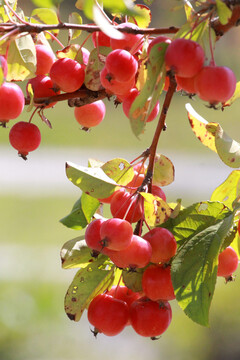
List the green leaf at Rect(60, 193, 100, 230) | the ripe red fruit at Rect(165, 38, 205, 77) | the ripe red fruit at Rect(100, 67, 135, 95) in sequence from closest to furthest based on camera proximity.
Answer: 1. the ripe red fruit at Rect(165, 38, 205, 77)
2. the ripe red fruit at Rect(100, 67, 135, 95)
3. the green leaf at Rect(60, 193, 100, 230)

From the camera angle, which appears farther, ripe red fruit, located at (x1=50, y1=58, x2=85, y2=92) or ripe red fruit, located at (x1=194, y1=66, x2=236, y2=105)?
ripe red fruit, located at (x1=50, y1=58, x2=85, y2=92)

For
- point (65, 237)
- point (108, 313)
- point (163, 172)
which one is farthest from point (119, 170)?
point (65, 237)

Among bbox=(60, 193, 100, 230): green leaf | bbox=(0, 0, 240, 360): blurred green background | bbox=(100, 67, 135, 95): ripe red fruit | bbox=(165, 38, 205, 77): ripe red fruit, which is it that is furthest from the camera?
bbox=(0, 0, 240, 360): blurred green background

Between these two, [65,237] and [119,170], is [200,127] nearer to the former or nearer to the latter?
[119,170]

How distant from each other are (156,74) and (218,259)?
0.79 ft

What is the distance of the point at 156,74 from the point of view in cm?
54

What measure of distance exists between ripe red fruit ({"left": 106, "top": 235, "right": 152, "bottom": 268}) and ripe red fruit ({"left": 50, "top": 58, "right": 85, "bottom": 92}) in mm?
178

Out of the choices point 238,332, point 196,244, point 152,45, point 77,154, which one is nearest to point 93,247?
point 196,244

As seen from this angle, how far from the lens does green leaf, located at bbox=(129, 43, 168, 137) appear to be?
53 cm

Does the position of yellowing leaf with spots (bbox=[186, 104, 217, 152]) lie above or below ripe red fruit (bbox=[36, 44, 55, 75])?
below

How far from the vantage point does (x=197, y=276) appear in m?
0.63

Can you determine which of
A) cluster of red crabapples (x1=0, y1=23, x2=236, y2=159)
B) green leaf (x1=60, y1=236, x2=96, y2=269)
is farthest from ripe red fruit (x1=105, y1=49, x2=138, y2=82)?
green leaf (x1=60, y1=236, x2=96, y2=269)

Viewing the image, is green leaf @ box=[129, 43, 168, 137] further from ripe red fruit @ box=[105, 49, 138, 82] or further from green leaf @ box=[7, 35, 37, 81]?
green leaf @ box=[7, 35, 37, 81]

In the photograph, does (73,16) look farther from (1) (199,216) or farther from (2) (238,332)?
(2) (238,332)
